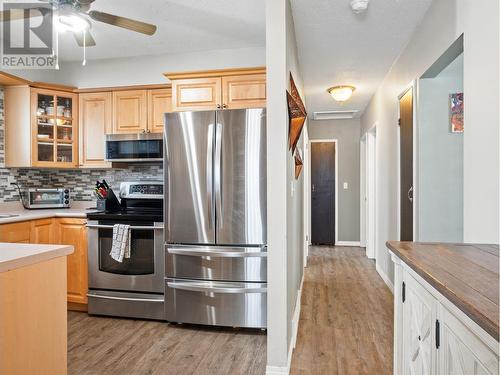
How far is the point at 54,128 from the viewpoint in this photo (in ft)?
11.5

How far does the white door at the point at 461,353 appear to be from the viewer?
2.28 ft

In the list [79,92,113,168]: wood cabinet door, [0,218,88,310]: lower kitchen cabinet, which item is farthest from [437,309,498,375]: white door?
[79,92,113,168]: wood cabinet door

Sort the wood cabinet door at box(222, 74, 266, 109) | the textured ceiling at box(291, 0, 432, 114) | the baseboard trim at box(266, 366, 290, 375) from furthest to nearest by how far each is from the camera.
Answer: the wood cabinet door at box(222, 74, 266, 109) < the textured ceiling at box(291, 0, 432, 114) < the baseboard trim at box(266, 366, 290, 375)

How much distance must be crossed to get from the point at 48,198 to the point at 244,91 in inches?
96.4

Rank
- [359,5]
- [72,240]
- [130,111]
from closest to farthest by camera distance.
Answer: [359,5] → [72,240] → [130,111]

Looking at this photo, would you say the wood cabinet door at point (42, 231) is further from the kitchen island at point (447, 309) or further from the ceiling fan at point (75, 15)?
the kitchen island at point (447, 309)

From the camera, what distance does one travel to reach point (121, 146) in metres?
3.36

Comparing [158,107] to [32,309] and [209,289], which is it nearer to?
[209,289]

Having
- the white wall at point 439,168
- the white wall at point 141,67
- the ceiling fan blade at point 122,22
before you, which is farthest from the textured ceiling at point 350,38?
the ceiling fan blade at point 122,22

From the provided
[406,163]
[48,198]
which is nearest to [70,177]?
[48,198]

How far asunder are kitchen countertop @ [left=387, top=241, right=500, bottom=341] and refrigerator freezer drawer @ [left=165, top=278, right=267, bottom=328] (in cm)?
140

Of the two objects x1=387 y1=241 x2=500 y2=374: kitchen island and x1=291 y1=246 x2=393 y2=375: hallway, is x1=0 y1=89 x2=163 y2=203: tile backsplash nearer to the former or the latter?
x1=291 y1=246 x2=393 y2=375: hallway

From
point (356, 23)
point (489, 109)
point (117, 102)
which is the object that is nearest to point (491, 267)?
point (489, 109)

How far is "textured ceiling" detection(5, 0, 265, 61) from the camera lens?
2.58 metres
